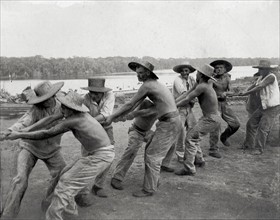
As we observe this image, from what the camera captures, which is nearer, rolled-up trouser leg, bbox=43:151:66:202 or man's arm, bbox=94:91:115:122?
rolled-up trouser leg, bbox=43:151:66:202

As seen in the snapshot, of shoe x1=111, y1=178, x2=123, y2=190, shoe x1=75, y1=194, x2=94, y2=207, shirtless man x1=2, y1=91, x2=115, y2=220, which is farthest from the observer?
shoe x1=111, y1=178, x2=123, y2=190

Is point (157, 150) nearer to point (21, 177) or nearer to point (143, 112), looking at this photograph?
point (143, 112)

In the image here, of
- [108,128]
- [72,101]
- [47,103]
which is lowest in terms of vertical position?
[108,128]

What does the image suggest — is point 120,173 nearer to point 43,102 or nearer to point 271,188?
point 43,102

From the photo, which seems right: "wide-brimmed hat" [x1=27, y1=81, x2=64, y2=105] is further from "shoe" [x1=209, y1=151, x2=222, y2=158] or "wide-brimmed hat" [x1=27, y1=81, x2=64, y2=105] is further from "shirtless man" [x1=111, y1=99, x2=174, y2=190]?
"shoe" [x1=209, y1=151, x2=222, y2=158]

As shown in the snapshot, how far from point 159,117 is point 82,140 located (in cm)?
146

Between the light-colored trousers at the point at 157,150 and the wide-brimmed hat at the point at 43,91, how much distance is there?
163 cm

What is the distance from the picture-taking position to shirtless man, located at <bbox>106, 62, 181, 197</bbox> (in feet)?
16.1

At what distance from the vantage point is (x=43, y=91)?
447 centimetres

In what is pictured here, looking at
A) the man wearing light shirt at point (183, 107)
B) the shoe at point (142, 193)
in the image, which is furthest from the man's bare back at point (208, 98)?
the shoe at point (142, 193)

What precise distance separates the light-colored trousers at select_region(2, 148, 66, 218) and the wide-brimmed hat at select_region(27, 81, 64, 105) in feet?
2.26

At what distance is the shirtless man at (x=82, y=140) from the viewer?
3.86 metres

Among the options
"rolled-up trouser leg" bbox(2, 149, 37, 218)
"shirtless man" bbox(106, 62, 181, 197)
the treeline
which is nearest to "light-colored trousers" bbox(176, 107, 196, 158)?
"shirtless man" bbox(106, 62, 181, 197)

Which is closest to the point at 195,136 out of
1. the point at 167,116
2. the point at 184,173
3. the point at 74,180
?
the point at 184,173
